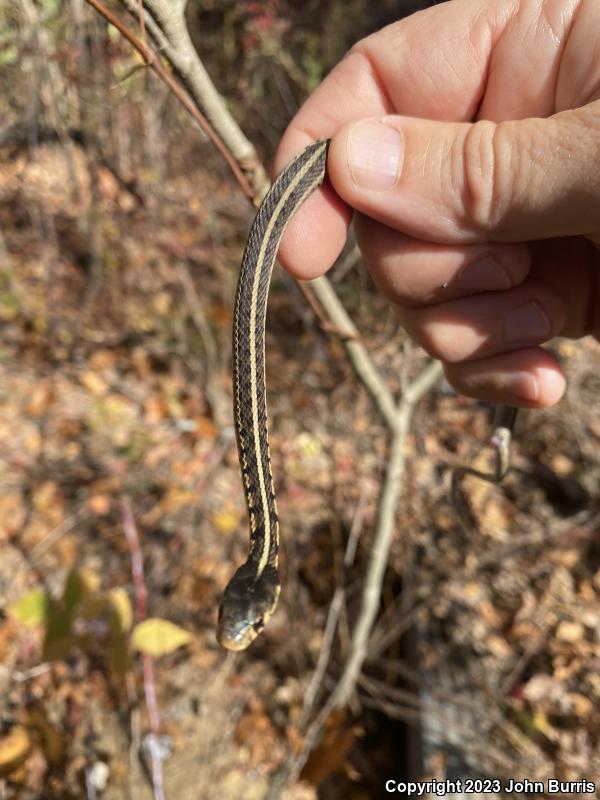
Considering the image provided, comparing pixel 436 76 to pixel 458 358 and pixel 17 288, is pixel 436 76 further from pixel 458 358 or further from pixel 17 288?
pixel 17 288

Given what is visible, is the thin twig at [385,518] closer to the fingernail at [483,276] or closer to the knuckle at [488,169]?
the fingernail at [483,276]

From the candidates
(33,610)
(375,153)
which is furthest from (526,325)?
(33,610)

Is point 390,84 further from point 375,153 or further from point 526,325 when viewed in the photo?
point 526,325

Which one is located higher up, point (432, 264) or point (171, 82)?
point (171, 82)

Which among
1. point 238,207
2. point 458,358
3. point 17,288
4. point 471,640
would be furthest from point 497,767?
point 17,288

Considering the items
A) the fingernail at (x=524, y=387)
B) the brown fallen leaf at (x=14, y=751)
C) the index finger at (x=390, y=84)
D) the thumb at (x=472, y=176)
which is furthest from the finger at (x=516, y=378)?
the brown fallen leaf at (x=14, y=751)

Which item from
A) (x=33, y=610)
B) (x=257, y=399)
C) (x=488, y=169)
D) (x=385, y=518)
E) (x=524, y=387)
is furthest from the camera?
(x=385, y=518)
